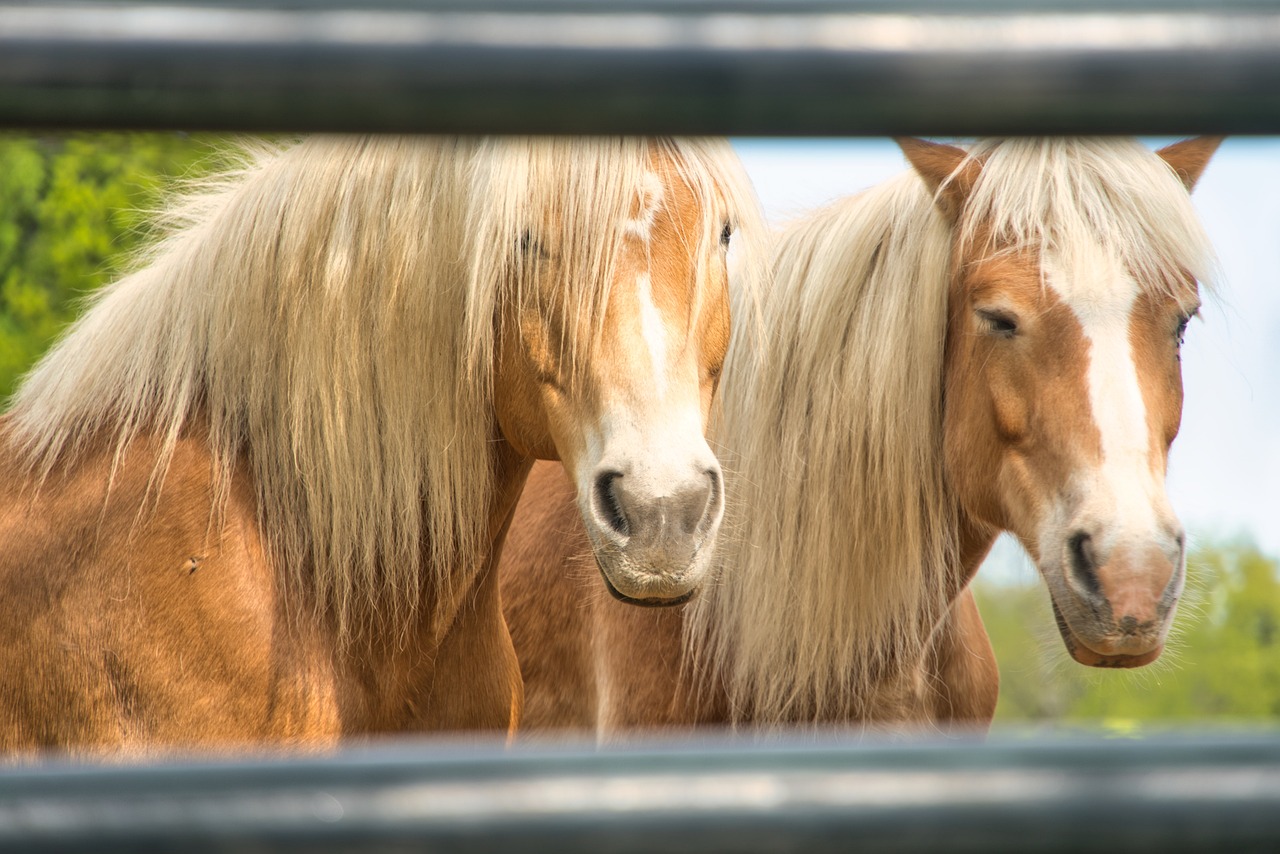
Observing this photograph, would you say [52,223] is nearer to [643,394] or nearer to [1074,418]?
[643,394]

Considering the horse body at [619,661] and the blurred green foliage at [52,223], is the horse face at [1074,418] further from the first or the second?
the blurred green foliage at [52,223]

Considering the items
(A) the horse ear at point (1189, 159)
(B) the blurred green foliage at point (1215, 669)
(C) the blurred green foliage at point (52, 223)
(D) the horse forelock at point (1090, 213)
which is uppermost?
(C) the blurred green foliage at point (52, 223)

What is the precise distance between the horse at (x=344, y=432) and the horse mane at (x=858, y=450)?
0.44m

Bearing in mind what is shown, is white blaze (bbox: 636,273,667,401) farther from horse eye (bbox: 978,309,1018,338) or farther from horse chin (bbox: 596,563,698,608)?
horse eye (bbox: 978,309,1018,338)

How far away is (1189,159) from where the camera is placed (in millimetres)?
2438

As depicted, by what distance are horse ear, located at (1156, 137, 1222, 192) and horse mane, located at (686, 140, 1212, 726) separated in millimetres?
112

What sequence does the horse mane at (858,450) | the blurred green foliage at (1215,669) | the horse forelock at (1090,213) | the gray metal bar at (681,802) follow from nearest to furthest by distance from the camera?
the gray metal bar at (681,802), the horse forelock at (1090,213), the horse mane at (858,450), the blurred green foliage at (1215,669)

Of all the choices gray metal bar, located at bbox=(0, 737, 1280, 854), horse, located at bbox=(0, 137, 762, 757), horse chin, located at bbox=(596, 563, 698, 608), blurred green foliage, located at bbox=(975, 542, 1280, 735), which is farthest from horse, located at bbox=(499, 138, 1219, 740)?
blurred green foliage, located at bbox=(975, 542, 1280, 735)

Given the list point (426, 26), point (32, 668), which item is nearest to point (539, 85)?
point (426, 26)

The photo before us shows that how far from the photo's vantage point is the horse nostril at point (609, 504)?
1.79 metres

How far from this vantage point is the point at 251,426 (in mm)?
1948

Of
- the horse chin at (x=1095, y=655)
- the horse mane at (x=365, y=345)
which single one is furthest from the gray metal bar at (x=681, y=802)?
the horse chin at (x=1095, y=655)

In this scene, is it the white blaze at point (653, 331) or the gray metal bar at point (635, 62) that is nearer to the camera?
the gray metal bar at point (635, 62)

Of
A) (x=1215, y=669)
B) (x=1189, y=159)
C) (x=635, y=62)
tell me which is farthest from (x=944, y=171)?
(x=1215, y=669)
